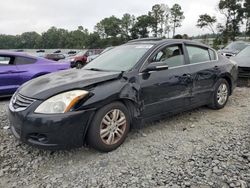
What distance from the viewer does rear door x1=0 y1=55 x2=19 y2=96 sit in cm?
561

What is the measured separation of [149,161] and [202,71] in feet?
7.19

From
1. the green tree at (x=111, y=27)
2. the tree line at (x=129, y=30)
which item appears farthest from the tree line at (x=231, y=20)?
the green tree at (x=111, y=27)

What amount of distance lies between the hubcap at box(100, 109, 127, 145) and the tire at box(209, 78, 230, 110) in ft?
7.68

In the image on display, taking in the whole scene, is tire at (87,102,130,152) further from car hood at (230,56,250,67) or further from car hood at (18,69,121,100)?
car hood at (230,56,250,67)

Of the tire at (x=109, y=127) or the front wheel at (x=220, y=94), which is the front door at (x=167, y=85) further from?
the front wheel at (x=220, y=94)

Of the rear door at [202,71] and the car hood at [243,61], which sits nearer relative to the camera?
the rear door at [202,71]

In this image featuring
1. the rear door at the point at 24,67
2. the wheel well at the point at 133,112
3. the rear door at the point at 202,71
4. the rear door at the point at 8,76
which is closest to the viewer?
the wheel well at the point at 133,112

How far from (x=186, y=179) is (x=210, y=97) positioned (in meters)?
2.46

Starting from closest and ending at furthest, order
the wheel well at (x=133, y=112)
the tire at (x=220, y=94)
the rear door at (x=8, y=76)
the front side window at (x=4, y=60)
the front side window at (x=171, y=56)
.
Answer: the wheel well at (x=133, y=112) < the front side window at (x=171, y=56) < the tire at (x=220, y=94) < the rear door at (x=8, y=76) < the front side window at (x=4, y=60)

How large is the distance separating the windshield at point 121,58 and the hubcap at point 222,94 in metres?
1.97

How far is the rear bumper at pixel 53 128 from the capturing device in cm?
271

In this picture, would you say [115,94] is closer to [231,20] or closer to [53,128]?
[53,128]

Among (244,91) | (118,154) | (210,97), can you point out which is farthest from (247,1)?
(118,154)

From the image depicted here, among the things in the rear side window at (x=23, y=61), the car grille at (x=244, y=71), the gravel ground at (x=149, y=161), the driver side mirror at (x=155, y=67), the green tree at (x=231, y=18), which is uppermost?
the green tree at (x=231, y=18)
